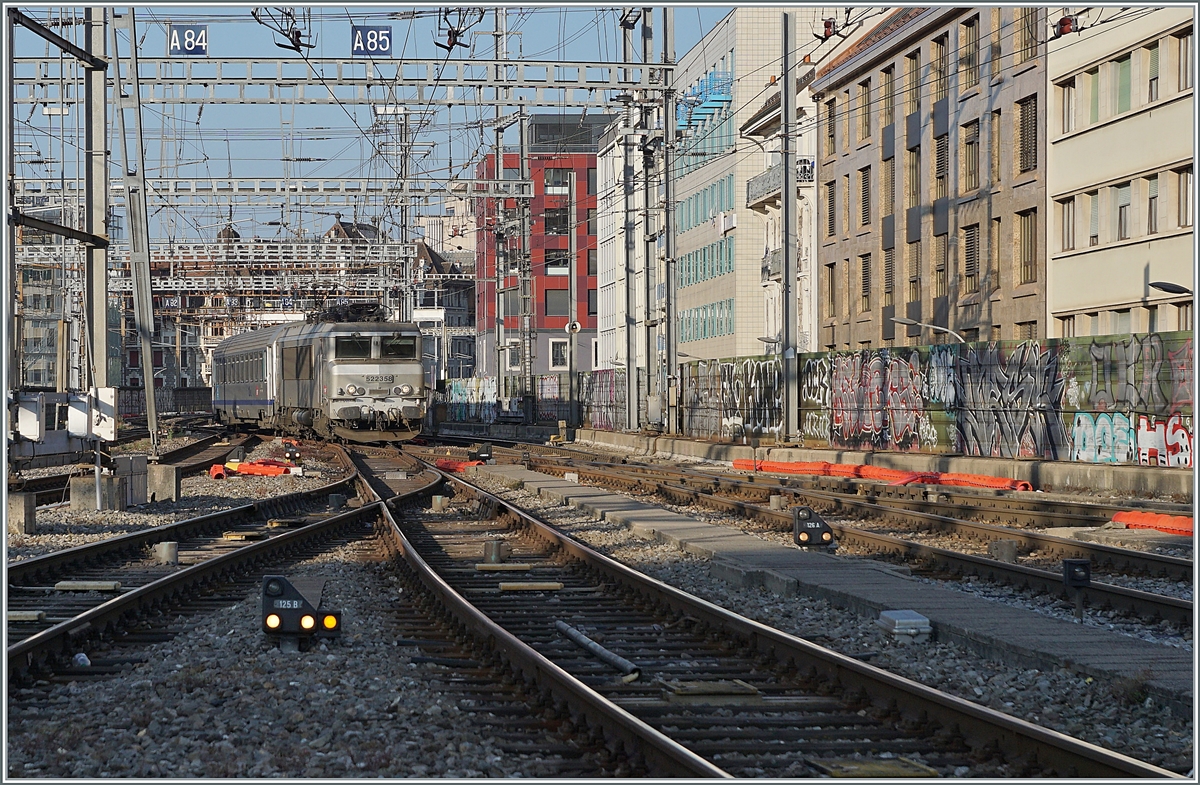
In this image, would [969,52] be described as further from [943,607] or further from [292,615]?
[292,615]

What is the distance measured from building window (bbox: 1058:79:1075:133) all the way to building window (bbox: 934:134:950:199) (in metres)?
6.51

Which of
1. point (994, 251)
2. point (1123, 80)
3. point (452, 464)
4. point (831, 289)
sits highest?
point (1123, 80)

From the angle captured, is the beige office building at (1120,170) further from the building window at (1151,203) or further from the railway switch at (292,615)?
the railway switch at (292,615)

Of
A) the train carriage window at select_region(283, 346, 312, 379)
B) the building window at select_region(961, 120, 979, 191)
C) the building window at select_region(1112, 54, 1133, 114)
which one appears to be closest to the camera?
the building window at select_region(1112, 54, 1133, 114)

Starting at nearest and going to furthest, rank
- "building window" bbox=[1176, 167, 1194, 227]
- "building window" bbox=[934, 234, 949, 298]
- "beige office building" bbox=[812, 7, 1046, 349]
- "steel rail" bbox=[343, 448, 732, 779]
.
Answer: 1. "steel rail" bbox=[343, 448, 732, 779]
2. "building window" bbox=[1176, 167, 1194, 227]
3. "beige office building" bbox=[812, 7, 1046, 349]
4. "building window" bbox=[934, 234, 949, 298]

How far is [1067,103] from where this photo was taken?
3709cm

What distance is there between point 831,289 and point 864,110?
7167 mm

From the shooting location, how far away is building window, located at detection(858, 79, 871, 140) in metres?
48.8

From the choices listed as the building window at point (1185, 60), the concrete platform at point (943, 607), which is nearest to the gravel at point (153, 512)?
the concrete platform at point (943, 607)

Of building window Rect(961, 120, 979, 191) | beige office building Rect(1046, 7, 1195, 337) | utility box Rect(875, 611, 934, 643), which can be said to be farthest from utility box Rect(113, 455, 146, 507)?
building window Rect(961, 120, 979, 191)

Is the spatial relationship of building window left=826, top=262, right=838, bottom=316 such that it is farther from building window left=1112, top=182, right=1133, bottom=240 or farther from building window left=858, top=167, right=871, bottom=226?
building window left=1112, top=182, right=1133, bottom=240

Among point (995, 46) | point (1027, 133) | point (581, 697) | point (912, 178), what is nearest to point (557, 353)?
point (912, 178)

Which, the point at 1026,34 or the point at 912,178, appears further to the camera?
the point at 912,178

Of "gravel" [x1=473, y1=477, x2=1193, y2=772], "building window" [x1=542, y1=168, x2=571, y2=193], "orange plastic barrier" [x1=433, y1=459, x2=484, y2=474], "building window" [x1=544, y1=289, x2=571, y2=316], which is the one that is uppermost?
"building window" [x1=542, y1=168, x2=571, y2=193]
